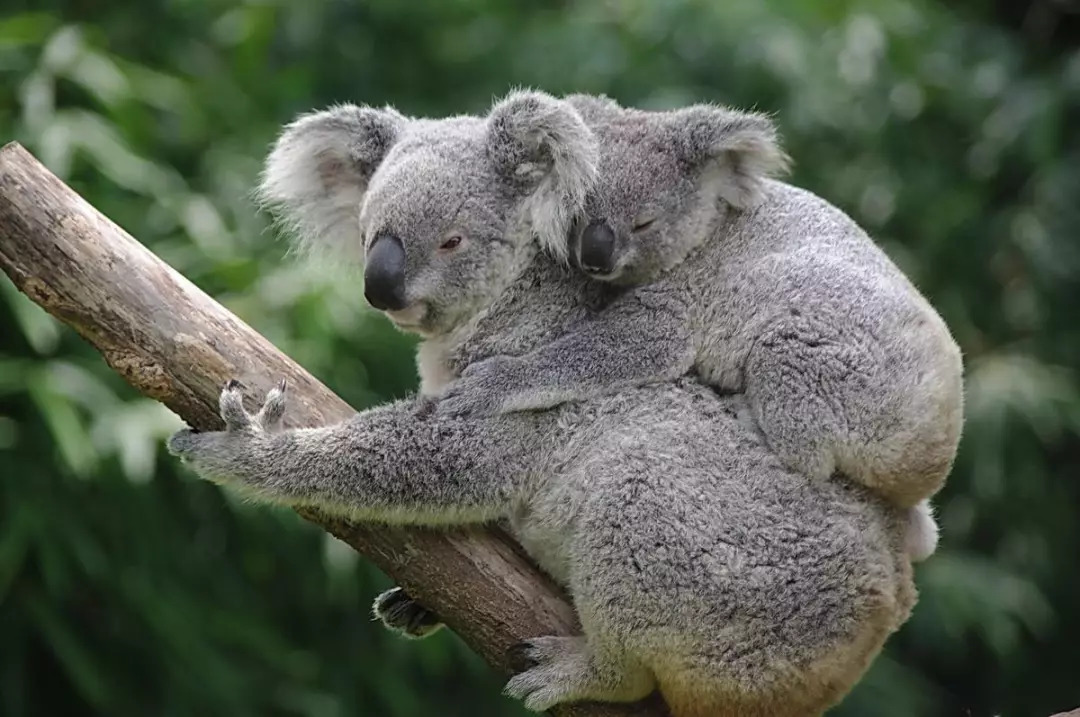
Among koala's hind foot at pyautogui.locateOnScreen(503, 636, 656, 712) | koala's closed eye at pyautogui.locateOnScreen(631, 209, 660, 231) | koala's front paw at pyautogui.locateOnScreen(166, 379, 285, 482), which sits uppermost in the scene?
koala's closed eye at pyautogui.locateOnScreen(631, 209, 660, 231)

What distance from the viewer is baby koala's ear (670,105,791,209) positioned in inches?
120

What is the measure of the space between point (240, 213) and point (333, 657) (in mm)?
1867

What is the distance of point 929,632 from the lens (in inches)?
227

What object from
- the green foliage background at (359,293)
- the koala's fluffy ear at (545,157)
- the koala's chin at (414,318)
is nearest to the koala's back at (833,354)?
the koala's fluffy ear at (545,157)

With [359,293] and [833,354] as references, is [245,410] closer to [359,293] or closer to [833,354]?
[833,354]

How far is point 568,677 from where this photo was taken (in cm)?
284

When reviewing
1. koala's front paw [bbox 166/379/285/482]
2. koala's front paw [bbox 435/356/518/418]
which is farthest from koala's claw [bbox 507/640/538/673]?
koala's front paw [bbox 166/379/285/482]

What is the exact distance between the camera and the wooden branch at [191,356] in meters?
2.85

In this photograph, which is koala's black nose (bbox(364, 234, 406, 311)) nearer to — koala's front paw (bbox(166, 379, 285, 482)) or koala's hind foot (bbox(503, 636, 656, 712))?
koala's front paw (bbox(166, 379, 285, 482))

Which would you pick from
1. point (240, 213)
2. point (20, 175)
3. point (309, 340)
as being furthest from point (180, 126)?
point (20, 175)

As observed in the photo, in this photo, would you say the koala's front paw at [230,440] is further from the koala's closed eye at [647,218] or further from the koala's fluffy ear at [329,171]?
the koala's closed eye at [647,218]

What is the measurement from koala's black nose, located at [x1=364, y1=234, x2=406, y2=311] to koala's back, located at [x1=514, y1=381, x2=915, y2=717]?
53 cm

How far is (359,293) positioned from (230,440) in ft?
7.26

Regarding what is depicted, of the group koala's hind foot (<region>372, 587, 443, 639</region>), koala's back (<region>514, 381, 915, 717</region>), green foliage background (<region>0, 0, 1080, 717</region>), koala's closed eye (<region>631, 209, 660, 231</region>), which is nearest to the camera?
koala's back (<region>514, 381, 915, 717</region>)
